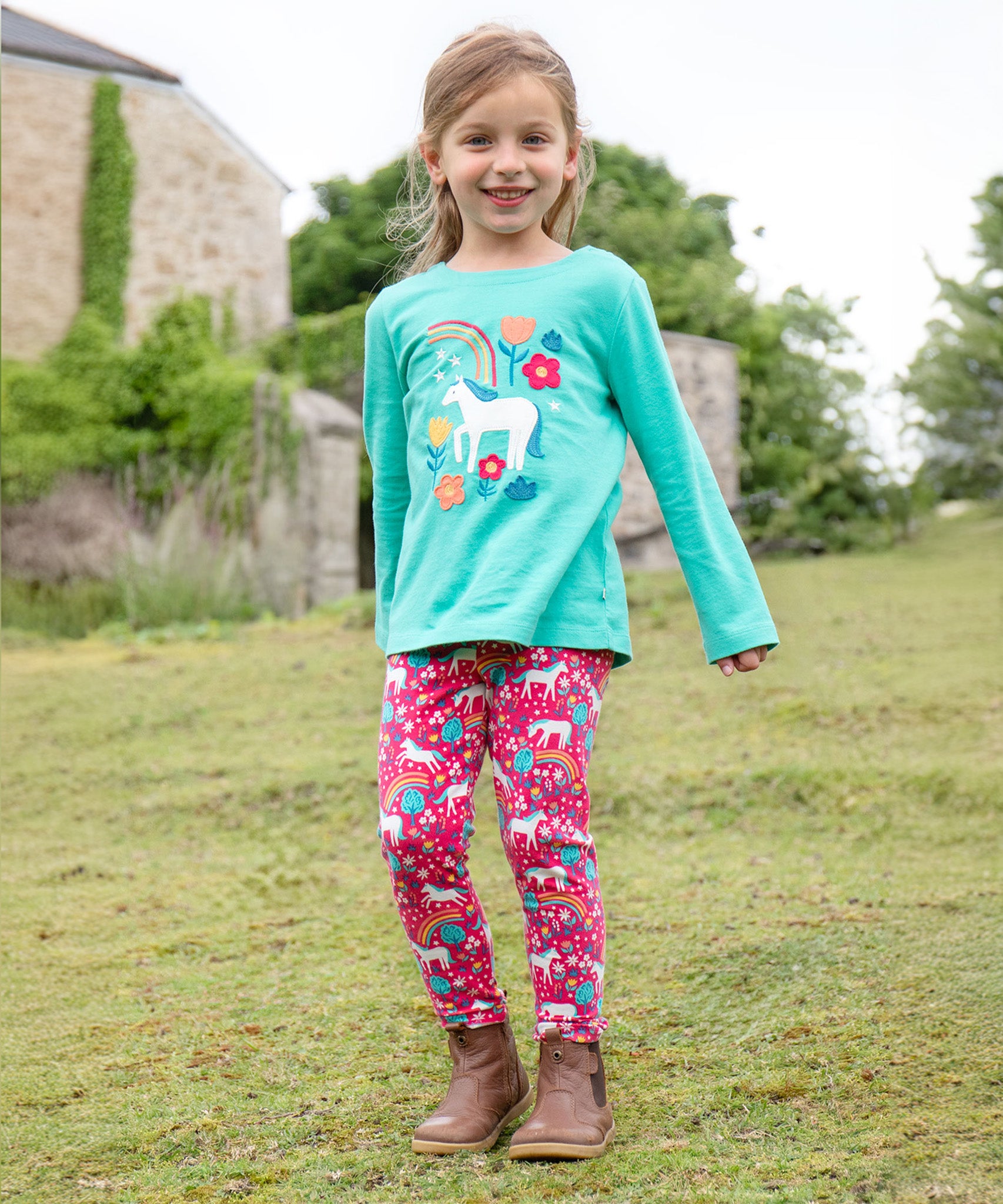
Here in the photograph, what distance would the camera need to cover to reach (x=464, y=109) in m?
1.84

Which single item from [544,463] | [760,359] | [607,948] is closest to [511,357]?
[544,463]

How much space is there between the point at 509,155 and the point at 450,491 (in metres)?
0.53

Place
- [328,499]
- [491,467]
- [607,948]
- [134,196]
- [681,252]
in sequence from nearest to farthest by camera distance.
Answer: [491,467], [607,948], [328,499], [681,252], [134,196]

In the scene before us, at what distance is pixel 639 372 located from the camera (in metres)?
1.87

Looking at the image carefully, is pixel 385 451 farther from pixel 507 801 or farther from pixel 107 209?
pixel 107 209

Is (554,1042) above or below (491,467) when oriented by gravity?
below

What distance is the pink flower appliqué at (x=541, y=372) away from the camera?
1.81m

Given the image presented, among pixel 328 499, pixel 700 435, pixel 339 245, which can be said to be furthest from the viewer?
pixel 339 245

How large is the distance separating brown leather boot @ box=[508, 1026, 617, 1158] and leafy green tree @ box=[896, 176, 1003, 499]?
43.5 ft

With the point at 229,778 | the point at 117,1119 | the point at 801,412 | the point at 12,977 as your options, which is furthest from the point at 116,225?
the point at 117,1119

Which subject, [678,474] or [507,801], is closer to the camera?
[507,801]

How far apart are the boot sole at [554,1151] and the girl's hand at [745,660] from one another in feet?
2.36

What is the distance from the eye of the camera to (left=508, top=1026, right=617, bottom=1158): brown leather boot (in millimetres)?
1699

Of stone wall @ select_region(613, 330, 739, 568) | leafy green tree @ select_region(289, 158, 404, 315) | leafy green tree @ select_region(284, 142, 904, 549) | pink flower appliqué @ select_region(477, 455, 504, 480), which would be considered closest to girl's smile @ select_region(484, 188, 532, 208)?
pink flower appliqué @ select_region(477, 455, 504, 480)
